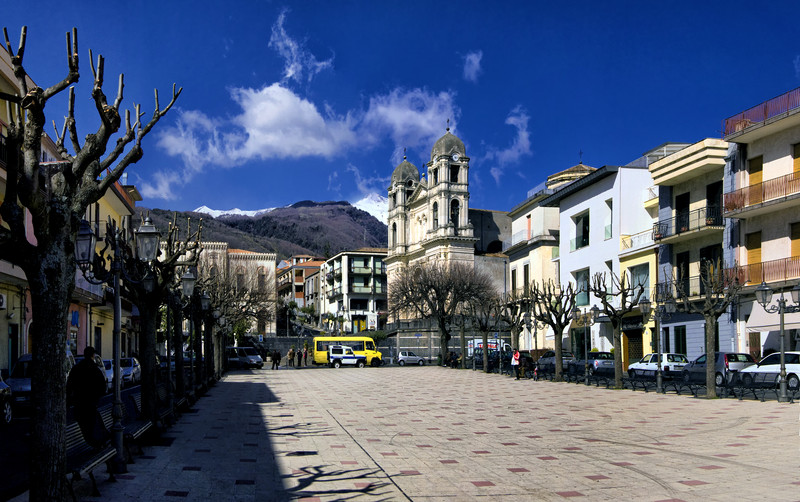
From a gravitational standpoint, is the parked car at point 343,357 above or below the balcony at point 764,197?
below

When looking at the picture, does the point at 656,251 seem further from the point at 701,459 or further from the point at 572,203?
the point at 701,459

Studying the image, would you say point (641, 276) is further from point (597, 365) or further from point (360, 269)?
point (360, 269)

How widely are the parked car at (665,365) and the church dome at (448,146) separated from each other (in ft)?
156

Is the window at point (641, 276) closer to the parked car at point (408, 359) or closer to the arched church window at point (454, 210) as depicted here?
the parked car at point (408, 359)

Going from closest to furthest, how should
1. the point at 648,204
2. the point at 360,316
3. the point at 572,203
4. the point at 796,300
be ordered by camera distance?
the point at 796,300, the point at 648,204, the point at 572,203, the point at 360,316

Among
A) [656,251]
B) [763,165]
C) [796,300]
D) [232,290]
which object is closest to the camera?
[796,300]

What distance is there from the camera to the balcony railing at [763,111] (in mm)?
29359

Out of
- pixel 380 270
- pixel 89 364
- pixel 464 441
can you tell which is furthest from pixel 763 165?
pixel 380 270

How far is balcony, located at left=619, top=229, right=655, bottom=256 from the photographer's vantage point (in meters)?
40.2

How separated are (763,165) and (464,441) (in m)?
23.4

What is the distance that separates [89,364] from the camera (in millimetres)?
11070

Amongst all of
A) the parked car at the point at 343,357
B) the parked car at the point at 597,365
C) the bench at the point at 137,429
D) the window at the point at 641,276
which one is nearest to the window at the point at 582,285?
the window at the point at 641,276

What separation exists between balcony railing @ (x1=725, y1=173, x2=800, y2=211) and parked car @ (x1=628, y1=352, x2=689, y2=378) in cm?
676

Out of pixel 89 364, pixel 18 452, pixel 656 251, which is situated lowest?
pixel 18 452
